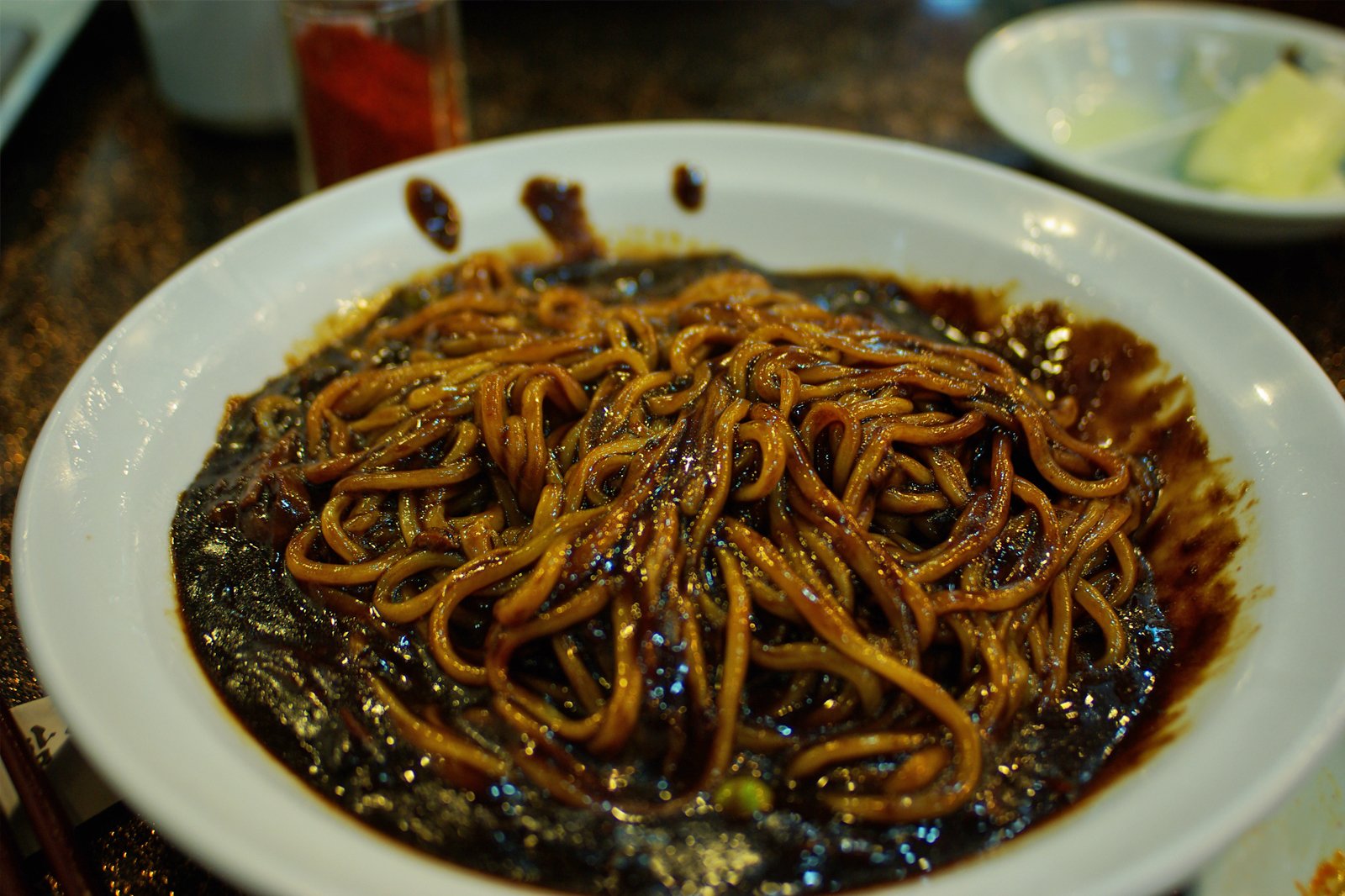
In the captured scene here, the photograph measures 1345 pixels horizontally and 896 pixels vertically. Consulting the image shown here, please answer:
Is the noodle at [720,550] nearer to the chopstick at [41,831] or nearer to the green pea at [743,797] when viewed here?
the green pea at [743,797]

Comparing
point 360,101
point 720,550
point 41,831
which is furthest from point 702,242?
point 41,831

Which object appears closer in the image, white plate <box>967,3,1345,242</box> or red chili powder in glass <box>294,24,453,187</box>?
red chili powder in glass <box>294,24,453,187</box>

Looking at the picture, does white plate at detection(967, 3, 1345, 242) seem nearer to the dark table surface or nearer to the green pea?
the dark table surface

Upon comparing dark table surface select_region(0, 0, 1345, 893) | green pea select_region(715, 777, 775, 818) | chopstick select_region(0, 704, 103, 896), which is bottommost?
dark table surface select_region(0, 0, 1345, 893)

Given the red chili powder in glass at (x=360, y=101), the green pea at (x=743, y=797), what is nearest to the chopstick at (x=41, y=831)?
the green pea at (x=743, y=797)

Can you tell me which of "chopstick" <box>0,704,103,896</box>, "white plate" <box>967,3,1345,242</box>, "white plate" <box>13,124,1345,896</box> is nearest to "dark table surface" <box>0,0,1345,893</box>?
"chopstick" <box>0,704,103,896</box>
